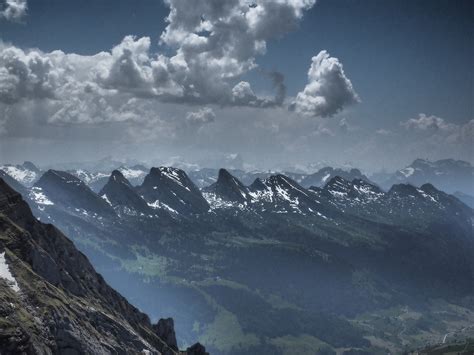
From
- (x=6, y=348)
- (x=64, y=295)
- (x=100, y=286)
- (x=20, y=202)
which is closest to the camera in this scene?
(x=6, y=348)

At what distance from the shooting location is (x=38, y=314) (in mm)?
99250

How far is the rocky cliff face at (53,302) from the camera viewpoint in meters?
93.9

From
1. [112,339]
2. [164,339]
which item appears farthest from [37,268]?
[164,339]

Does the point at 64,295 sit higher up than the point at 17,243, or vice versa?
the point at 17,243

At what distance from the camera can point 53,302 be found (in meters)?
106

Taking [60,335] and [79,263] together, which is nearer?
[60,335]

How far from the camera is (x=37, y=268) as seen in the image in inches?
4751

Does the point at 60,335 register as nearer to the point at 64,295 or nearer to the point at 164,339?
the point at 64,295

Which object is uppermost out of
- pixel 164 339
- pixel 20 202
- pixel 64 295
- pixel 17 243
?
pixel 20 202

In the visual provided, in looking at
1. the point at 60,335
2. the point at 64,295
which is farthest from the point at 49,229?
the point at 60,335

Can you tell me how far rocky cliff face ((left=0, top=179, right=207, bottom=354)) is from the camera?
308 ft

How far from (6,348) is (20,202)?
59.9 meters

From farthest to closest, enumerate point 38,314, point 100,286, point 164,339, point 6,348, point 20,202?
point 164,339 → point 100,286 → point 20,202 → point 38,314 → point 6,348

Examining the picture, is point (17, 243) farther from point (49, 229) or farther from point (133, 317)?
point (133, 317)
